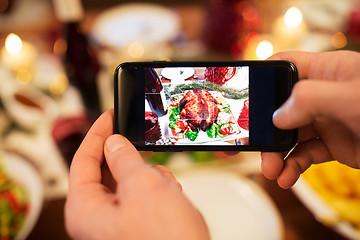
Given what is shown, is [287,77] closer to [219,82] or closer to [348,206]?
[219,82]

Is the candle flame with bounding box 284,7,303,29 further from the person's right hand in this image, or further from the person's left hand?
the person's left hand

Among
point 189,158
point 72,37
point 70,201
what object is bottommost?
point 189,158

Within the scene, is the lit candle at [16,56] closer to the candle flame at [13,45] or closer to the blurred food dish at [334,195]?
the candle flame at [13,45]

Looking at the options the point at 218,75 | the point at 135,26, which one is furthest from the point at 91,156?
the point at 135,26

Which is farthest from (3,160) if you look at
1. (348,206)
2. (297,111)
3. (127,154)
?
(348,206)

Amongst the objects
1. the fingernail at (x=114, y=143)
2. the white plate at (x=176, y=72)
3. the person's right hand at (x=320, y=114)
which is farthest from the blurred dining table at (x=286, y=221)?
the white plate at (x=176, y=72)
